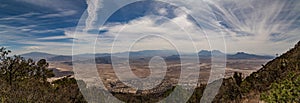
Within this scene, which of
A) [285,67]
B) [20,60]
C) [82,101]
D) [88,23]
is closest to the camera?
[88,23]

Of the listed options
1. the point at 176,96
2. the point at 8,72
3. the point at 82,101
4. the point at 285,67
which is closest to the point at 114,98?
the point at 82,101

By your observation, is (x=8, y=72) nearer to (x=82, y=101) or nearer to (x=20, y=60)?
(x=20, y=60)

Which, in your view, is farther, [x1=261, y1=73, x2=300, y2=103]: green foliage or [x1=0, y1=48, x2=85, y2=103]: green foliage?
[x1=0, y1=48, x2=85, y2=103]: green foliage

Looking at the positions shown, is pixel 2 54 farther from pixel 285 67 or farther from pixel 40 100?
pixel 285 67

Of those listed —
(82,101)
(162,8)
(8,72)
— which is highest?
(162,8)

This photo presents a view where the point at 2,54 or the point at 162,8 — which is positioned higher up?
the point at 162,8

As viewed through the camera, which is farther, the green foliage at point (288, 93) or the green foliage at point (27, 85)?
the green foliage at point (27, 85)

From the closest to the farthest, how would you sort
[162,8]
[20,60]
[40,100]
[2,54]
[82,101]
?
[162,8], [40,100], [2,54], [20,60], [82,101]

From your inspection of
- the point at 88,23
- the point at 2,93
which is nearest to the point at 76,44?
the point at 88,23

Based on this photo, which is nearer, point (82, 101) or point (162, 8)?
point (162, 8)

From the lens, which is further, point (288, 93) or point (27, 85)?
point (27, 85)
